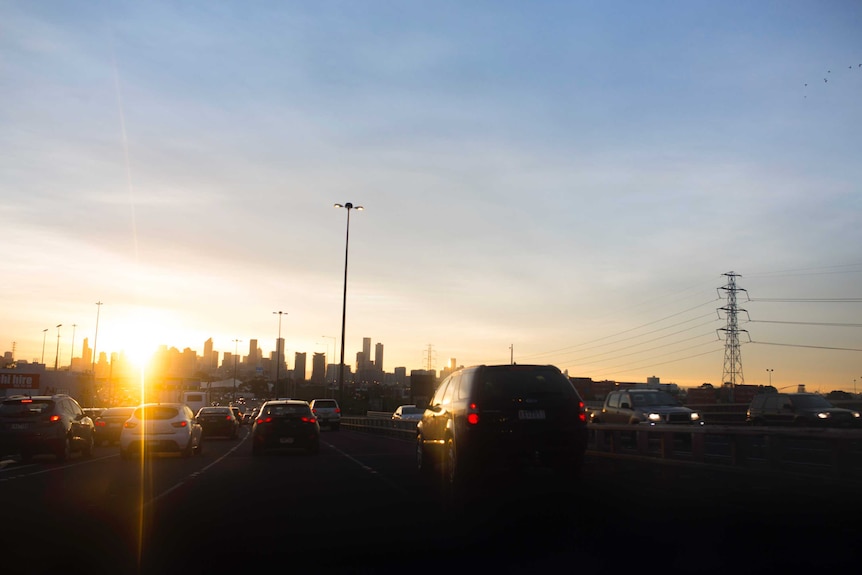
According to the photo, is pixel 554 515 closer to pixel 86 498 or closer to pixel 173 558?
pixel 173 558

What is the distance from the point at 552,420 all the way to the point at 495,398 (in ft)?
3.31

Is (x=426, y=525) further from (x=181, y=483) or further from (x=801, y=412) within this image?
(x=801, y=412)

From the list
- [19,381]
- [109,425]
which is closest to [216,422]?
[109,425]

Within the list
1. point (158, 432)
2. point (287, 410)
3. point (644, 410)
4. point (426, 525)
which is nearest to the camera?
point (426, 525)

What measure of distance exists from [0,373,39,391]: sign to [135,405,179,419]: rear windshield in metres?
52.7

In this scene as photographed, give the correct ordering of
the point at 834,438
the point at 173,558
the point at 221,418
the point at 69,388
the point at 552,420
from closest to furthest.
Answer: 1. the point at 173,558
2. the point at 834,438
3. the point at 552,420
4. the point at 221,418
5. the point at 69,388

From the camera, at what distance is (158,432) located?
23219mm

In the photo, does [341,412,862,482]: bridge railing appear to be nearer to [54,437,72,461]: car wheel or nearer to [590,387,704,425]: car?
[590,387,704,425]: car

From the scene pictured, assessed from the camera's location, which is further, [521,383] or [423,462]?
[423,462]

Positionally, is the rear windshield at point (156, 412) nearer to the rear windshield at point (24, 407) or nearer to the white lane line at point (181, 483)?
the white lane line at point (181, 483)

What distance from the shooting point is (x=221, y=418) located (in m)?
38.3

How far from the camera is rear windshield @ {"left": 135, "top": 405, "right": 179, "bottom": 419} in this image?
23.6m

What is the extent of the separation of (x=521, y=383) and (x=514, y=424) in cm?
77

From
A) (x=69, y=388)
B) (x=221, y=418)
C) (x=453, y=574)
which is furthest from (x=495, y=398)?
(x=69, y=388)
